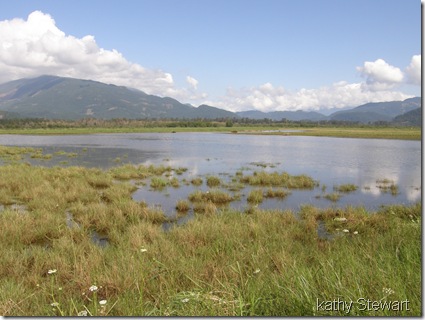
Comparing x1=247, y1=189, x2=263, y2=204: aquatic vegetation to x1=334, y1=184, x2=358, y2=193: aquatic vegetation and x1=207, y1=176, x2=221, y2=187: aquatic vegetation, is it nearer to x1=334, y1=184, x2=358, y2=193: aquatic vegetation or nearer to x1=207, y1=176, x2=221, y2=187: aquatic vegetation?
x1=207, y1=176, x2=221, y2=187: aquatic vegetation

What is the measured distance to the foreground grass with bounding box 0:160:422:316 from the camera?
3.98 metres

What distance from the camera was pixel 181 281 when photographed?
6102mm

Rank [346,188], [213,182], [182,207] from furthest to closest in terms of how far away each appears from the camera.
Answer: [213,182]
[346,188]
[182,207]

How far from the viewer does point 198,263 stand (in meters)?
6.94

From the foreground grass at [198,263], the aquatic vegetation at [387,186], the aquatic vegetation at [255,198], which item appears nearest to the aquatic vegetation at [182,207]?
the foreground grass at [198,263]

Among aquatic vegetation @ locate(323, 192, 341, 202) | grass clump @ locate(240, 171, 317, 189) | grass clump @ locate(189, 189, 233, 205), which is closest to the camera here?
grass clump @ locate(189, 189, 233, 205)

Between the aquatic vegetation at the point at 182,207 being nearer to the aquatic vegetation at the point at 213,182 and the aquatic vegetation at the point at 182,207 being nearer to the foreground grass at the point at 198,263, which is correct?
the foreground grass at the point at 198,263

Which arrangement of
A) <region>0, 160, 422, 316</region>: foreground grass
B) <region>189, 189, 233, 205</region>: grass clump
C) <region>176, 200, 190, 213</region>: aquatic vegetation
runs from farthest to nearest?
<region>189, 189, 233, 205</region>: grass clump < <region>176, 200, 190, 213</region>: aquatic vegetation < <region>0, 160, 422, 316</region>: foreground grass

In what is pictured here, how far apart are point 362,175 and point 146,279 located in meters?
27.8

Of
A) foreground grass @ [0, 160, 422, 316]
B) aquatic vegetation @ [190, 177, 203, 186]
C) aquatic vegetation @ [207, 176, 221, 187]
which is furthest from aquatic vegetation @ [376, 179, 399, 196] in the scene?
aquatic vegetation @ [190, 177, 203, 186]

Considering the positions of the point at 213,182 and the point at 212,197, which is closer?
the point at 212,197

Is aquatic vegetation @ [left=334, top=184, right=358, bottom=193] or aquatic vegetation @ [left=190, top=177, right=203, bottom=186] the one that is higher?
aquatic vegetation @ [left=334, top=184, right=358, bottom=193]

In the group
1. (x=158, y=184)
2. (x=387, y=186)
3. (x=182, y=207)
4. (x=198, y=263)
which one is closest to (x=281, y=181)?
(x=387, y=186)

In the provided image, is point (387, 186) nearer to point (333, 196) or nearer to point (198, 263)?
point (333, 196)
